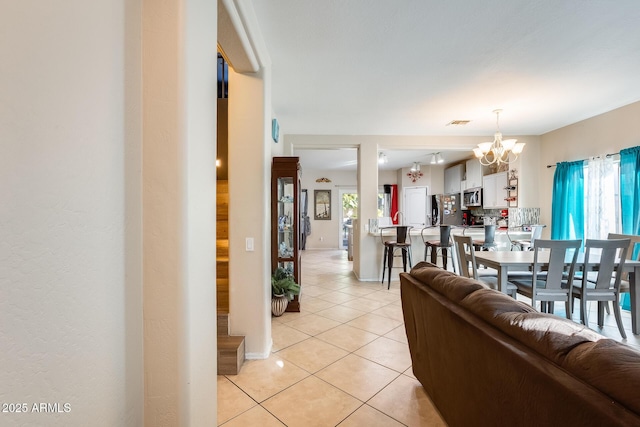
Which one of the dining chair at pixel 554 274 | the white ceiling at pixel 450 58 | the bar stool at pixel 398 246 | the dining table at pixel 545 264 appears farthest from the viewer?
the bar stool at pixel 398 246

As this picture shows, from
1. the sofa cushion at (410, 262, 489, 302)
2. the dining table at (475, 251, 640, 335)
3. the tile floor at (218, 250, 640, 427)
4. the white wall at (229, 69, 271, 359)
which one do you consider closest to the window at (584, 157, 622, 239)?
the tile floor at (218, 250, 640, 427)

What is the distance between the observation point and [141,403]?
97cm

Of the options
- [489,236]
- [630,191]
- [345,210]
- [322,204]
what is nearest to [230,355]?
[489,236]

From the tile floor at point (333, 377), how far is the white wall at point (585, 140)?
2143mm

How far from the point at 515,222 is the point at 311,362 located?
15.5ft

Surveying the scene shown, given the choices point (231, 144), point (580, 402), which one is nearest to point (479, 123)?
point (231, 144)

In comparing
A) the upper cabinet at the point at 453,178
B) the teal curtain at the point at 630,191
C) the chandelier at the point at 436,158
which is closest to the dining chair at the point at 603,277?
the teal curtain at the point at 630,191

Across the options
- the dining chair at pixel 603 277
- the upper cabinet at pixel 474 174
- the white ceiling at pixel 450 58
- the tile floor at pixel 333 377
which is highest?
the white ceiling at pixel 450 58

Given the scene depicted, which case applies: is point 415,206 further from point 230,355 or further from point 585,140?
point 230,355

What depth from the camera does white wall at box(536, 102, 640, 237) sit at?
143 inches

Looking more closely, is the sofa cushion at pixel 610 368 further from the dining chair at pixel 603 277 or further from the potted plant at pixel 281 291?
the potted plant at pixel 281 291

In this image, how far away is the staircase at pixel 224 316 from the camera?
85.1 inches

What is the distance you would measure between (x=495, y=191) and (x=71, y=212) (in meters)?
6.61

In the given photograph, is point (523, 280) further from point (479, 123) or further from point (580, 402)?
point (580, 402)
